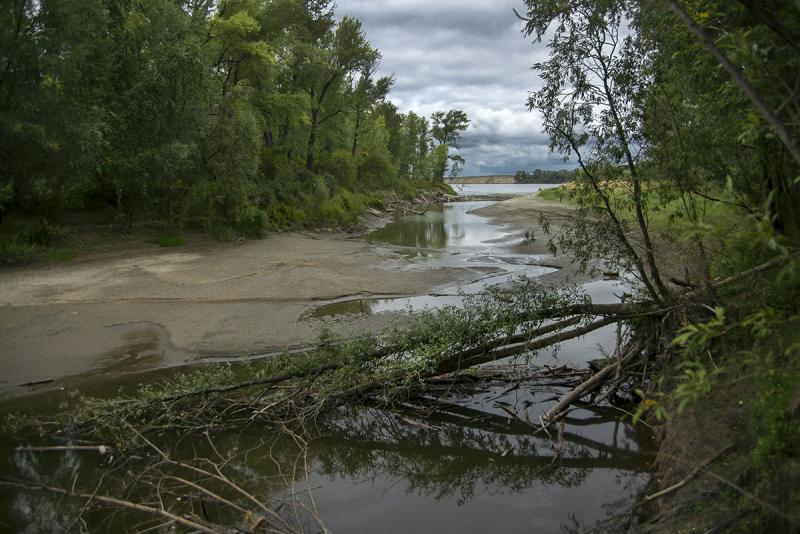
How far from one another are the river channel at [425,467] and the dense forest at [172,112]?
12729mm

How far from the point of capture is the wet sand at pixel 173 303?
11.7 metres

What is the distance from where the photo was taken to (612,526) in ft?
19.1

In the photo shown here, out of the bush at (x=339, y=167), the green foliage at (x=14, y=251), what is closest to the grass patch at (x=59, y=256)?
the green foliage at (x=14, y=251)

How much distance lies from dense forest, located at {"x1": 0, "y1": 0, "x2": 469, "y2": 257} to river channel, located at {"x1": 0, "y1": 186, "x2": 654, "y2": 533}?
41.8 ft

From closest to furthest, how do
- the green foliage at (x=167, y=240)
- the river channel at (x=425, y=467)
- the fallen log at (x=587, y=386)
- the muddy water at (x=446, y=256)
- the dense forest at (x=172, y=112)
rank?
the river channel at (x=425, y=467) → the fallen log at (x=587, y=386) → the muddy water at (x=446, y=256) → the dense forest at (x=172, y=112) → the green foliage at (x=167, y=240)

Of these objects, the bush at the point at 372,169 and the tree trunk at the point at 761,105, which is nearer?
Result: the tree trunk at the point at 761,105

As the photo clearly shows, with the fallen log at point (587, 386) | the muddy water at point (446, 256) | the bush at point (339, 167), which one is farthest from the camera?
the bush at point (339, 167)

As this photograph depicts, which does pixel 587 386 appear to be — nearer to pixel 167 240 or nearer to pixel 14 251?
pixel 14 251

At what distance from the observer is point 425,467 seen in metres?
7.43

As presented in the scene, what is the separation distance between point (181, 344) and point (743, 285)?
1099cm

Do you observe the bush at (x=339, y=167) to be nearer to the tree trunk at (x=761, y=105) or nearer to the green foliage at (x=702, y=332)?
the tree trunk at (x=761, y=105)

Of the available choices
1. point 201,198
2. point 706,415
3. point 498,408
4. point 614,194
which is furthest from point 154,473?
point 201,198

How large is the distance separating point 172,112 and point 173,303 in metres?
11.7

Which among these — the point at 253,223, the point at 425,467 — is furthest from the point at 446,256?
the point at 425,467
